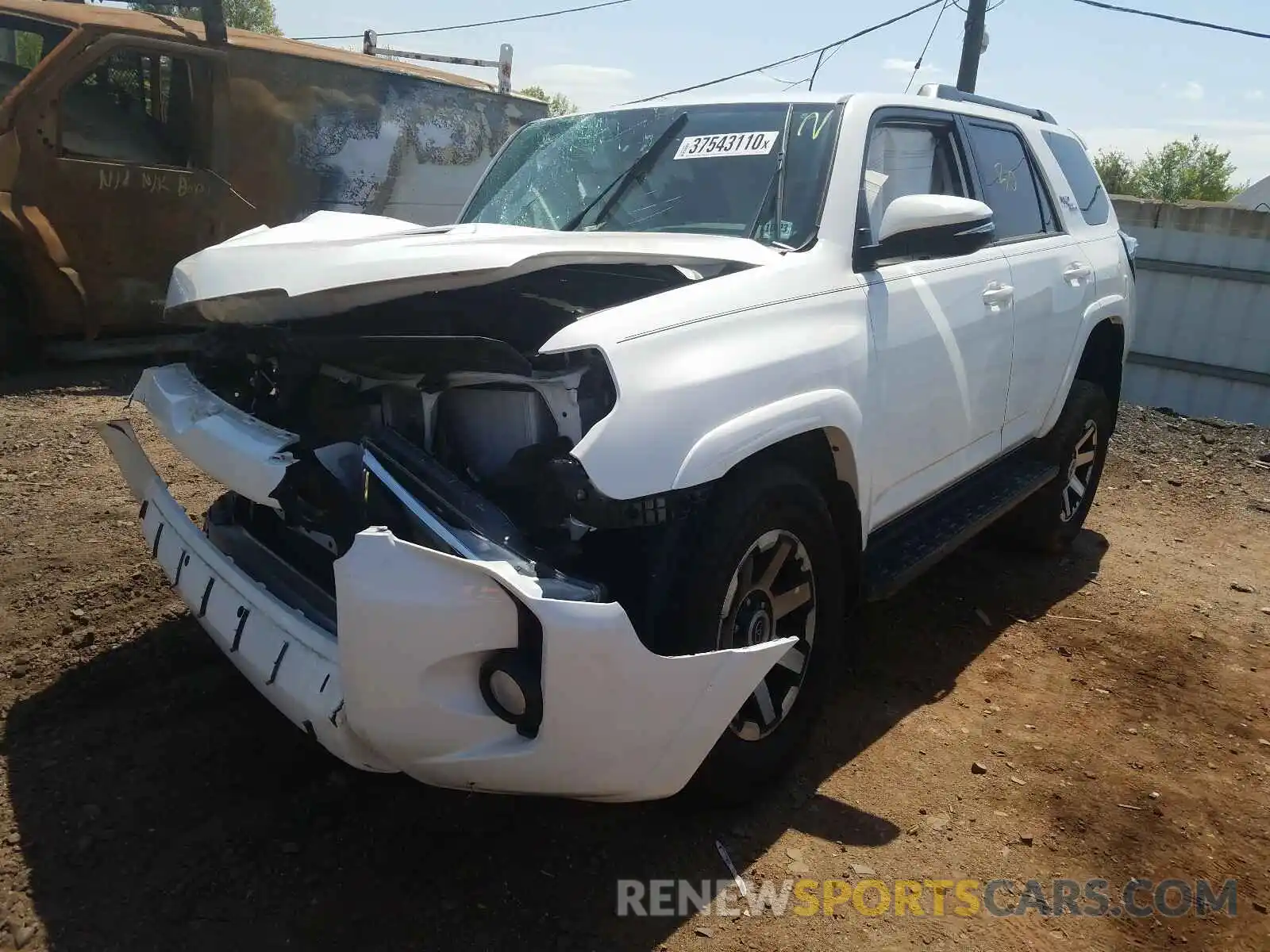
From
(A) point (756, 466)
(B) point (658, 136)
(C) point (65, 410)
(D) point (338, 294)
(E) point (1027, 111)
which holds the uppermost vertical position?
(E) point (1027, 111)

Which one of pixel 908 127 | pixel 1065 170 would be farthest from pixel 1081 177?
pixel 908 127

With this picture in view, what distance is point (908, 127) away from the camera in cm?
369

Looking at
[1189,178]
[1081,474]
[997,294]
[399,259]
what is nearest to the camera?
[399,259]

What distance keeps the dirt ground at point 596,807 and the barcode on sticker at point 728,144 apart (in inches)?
74.7

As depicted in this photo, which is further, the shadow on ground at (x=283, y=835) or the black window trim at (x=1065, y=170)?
the black window trim at (x=1065, y=170)

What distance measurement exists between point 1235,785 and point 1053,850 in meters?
0.86

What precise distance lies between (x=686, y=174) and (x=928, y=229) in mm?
861

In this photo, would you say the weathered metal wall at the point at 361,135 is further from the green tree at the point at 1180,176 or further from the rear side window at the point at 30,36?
the green tree at the point at 1180,176

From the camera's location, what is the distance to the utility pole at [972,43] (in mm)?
12078

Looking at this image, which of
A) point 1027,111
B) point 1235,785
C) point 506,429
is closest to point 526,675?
point 506,429

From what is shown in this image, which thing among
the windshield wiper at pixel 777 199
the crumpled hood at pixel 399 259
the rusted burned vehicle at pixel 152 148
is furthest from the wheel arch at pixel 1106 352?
the rusted burned vehicle at pixel 152 148

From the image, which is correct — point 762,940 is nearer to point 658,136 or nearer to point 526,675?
point 526,675

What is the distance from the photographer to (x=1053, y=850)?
285cm

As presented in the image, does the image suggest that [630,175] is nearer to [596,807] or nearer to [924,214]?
[924,214]
